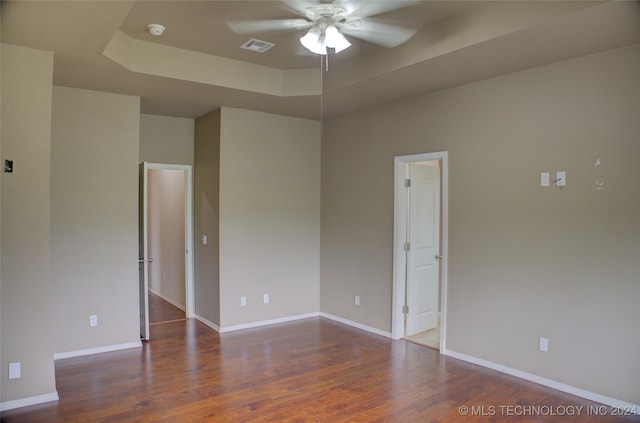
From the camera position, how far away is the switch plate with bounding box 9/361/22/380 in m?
3.03

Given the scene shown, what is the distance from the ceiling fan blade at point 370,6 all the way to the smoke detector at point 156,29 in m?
1.52

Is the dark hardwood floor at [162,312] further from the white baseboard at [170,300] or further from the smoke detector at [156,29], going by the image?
the smoke detector at [156,29]

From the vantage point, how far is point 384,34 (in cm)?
315

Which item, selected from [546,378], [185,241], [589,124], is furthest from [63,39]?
[546,378]

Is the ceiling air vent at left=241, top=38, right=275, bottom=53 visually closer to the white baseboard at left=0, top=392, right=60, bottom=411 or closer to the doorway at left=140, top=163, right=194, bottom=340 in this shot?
the doorway at left=140, top=163, right=194, bottom=340

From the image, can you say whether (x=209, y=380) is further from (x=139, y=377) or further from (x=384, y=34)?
(x=384, y=34)

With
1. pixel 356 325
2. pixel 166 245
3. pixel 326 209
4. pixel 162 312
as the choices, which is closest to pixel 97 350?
pixel 162 312

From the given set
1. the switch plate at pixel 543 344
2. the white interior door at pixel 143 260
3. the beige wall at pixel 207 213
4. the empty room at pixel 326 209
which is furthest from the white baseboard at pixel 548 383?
the white interior door at pixel 143 260

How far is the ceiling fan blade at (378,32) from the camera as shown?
2.86 meters

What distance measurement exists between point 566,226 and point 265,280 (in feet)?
11.2

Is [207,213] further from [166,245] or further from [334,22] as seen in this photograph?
[334,22]

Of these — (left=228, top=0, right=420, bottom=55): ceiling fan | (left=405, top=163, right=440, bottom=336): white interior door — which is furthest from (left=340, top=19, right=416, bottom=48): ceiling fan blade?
(left=405, top=163, right=440, bottom=336): white interior door

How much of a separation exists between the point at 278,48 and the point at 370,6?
1265mm

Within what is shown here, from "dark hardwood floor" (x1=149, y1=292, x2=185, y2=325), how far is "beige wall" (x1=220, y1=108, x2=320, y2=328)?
1.05 meters
